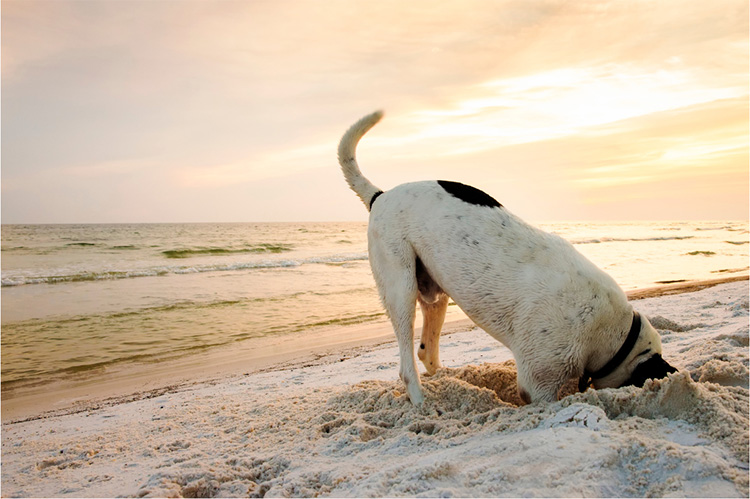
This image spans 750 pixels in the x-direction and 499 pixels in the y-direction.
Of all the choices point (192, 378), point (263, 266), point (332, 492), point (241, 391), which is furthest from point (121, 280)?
point (332, 492)

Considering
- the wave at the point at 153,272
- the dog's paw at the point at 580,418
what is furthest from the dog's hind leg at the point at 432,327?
the wave at the point at 153,272

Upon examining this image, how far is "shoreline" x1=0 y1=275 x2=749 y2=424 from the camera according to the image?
5474 millimetres

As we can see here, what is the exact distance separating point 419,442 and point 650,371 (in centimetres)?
152

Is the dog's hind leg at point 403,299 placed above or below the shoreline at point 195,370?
above

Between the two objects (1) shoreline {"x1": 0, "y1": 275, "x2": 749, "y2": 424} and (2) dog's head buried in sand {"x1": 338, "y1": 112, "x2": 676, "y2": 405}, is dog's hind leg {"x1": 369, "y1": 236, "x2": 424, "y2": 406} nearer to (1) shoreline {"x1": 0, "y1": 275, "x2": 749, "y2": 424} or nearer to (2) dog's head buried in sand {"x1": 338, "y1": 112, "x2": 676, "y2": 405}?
(2) dog's head buried in sand {"x1": 338, "y1": 112, "x2": 676, "y2": 405}

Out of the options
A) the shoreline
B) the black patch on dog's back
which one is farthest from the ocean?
the black patch on dog's back

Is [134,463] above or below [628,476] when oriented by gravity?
below

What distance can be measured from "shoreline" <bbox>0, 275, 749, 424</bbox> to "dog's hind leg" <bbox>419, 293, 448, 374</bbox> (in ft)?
8.10

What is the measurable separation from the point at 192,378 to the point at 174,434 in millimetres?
2609

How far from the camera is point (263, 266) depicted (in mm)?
20938

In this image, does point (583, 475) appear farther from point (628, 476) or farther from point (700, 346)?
point (700, 346)

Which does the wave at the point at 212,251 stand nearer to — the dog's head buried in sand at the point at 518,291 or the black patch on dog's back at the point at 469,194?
the dog's head buried in sand at the point at 518,291

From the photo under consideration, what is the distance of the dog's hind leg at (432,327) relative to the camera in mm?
4074

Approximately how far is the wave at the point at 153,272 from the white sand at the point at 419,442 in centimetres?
1379
